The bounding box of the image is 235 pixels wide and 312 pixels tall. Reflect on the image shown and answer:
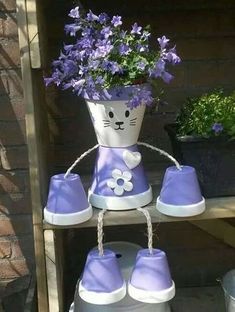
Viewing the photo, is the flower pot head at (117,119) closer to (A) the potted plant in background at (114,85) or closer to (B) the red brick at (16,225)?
(A) the potted plant in background at (114,85)

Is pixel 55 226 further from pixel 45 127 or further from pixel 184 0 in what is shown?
pixel 184 0

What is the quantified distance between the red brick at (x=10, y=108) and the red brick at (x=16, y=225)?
0.28 m

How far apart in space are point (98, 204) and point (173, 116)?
1.44 ft

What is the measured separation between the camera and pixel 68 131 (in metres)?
1.60

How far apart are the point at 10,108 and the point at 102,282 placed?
584 mm

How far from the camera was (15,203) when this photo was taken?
1614 mm

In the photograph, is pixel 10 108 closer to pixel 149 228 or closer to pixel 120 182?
pixel 120 182

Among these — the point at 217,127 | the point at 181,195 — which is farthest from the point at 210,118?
the point at 181,195

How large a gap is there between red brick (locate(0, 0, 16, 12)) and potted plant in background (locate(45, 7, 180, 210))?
0.32m

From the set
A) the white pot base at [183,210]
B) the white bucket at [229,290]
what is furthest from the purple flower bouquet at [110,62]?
the white bucket at [229,290]

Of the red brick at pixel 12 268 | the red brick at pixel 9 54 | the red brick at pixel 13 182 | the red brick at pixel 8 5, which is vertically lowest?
the red brick at pixel 12 268

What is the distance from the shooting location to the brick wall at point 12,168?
1.52 metres

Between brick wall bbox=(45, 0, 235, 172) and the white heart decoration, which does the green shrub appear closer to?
the white heart decoration

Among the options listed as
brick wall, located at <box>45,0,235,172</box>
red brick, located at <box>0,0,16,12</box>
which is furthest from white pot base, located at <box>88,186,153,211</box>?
red brick, located at <box>0,0,16,12</box>
